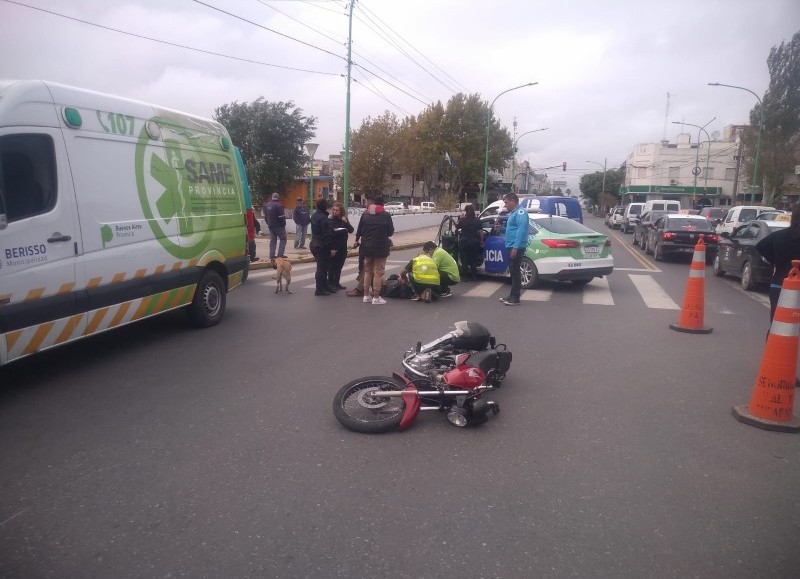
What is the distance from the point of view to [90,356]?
22.0 feet

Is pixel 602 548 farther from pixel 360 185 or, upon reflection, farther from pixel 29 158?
pixel 360 185

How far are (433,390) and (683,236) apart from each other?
15859 millimetres

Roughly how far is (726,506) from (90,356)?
634cm

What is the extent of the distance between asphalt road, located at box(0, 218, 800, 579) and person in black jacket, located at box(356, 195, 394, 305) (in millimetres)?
3176

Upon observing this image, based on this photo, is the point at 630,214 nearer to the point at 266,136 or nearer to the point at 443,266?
the point at 266,136

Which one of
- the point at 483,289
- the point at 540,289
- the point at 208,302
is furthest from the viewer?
the point at 540,289

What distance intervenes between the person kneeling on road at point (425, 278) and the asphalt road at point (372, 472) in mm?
3310

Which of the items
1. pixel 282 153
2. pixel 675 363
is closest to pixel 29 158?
pixel 675 363

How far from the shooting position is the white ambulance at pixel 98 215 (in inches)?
205

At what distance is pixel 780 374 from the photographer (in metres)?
4.82

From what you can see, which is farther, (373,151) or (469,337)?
(373,151)

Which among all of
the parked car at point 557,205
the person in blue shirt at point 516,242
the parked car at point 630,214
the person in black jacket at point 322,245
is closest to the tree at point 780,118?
the parked car at point 630,214

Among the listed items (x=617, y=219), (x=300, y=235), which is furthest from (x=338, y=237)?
(x=617, y=219)

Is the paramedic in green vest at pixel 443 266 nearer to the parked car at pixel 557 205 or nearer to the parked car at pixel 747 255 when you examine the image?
the parked car at pixel 747 255
